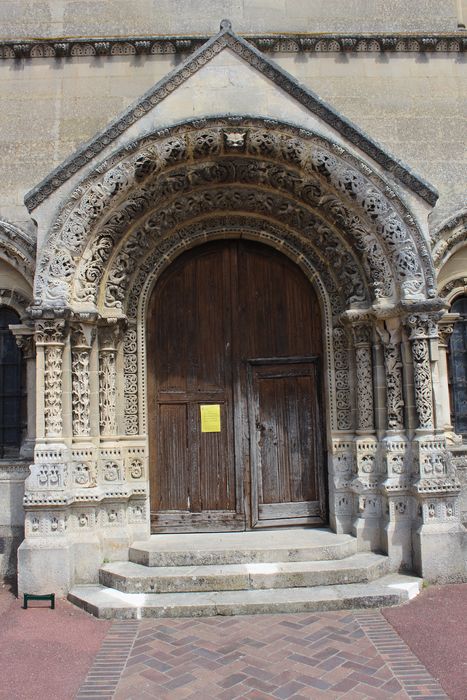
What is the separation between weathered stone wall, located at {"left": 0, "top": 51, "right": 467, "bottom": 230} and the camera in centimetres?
814

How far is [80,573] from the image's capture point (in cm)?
666

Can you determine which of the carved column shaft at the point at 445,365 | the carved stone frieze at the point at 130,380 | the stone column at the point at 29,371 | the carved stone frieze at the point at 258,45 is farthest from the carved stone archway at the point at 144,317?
the carved stone frieze at the point at 258,45

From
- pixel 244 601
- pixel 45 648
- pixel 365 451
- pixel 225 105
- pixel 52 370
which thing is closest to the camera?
pixel 45 648

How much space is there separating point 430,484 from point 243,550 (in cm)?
230

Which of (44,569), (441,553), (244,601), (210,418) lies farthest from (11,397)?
(441,553)

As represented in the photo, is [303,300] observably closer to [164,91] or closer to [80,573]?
[164,91]

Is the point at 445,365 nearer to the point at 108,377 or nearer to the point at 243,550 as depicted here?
the point at 243,550

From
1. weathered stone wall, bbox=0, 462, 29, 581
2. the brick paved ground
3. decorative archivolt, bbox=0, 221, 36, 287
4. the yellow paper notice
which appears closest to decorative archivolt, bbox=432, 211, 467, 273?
the yellow paper notice

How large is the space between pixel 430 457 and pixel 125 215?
15.6ft

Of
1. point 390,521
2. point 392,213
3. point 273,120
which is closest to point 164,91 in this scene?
point 273,120

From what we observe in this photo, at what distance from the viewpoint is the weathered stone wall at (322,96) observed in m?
8.14

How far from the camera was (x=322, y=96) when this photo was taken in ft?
27.3

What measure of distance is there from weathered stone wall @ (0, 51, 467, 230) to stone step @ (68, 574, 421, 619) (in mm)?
5123

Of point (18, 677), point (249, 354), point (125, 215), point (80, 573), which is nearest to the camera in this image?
point (18, 677)
